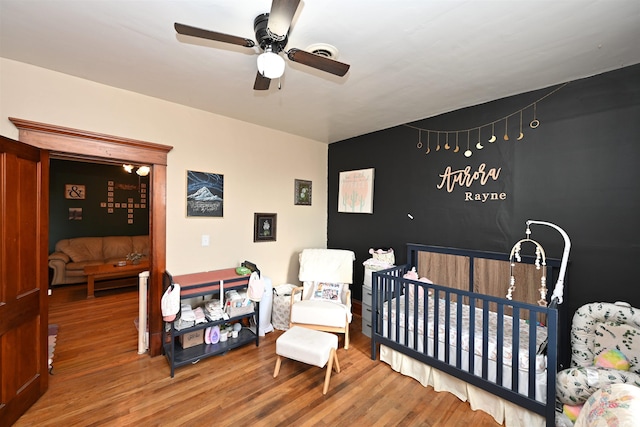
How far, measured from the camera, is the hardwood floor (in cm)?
189

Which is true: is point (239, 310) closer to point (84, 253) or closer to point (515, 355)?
point (515, 355)

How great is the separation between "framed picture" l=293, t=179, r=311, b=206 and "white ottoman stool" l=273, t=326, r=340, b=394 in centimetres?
200

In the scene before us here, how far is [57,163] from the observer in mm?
5203

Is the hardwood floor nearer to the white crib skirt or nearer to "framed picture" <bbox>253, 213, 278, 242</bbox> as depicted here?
the white crib skirt

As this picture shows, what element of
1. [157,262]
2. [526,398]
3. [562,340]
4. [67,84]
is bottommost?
[526,398]

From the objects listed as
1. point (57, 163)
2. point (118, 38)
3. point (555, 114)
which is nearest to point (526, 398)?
point (555, 114)

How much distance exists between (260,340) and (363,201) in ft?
7.15

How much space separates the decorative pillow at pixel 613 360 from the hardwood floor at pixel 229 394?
2.65ft

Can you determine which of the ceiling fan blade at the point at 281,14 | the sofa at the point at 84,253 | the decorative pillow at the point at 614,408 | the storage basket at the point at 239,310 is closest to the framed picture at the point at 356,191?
the storage basket at the point at 239,310

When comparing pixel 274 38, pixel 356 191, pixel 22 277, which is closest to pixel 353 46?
pixel 274 38

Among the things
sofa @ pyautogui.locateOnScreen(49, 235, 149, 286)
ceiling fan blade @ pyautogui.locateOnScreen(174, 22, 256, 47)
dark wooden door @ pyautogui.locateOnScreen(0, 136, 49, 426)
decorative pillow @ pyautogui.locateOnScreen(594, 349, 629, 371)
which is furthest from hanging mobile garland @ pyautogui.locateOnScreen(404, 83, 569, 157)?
sofa @ pyautogui.locateOnScreen(49, 235, 149, 286)

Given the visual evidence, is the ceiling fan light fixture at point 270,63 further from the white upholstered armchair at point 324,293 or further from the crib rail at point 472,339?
the white upholstered armchair at point 324,293

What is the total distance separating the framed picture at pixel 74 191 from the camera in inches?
208

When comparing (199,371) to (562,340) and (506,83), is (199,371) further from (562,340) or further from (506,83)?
(506,83)
